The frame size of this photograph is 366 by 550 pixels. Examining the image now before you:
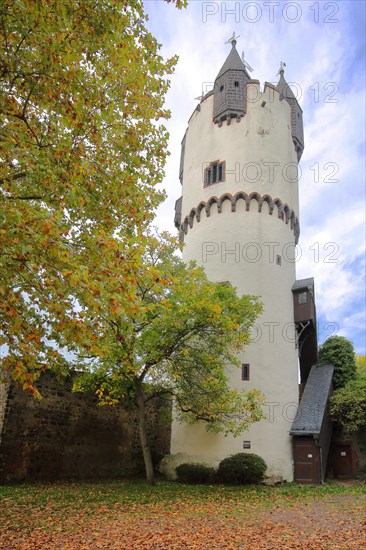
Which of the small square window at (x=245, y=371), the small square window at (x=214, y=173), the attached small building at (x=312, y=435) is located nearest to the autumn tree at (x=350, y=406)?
the attached small building at (x=312, y=435)

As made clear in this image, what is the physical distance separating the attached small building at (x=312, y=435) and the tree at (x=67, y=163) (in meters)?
13.9

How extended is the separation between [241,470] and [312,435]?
3467 millimetres

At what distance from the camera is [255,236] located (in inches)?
877

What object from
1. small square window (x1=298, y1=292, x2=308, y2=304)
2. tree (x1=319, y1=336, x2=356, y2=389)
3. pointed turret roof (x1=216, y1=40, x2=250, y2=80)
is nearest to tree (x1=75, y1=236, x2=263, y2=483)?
small square window (x1=298, y1=292, x2=308, y2=304)

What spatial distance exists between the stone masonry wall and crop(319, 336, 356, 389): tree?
9.30 m

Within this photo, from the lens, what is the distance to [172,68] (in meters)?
10.2

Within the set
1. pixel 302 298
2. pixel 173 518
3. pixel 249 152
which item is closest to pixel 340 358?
pixel 302 298

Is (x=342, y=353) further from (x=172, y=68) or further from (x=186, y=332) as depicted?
(x=172, y=68)

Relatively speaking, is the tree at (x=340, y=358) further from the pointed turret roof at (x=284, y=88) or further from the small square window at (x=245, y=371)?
the pointed turret roof at (x=284, y=88)

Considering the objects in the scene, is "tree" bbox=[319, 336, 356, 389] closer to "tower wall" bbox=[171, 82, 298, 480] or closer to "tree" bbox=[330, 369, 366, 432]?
"tree" bbox=[330, 369, 366, 432]

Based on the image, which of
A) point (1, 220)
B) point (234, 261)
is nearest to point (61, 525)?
point (1, 220)

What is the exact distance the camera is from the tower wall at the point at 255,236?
1972cm

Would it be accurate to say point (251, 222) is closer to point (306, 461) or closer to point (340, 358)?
point (340, 358)

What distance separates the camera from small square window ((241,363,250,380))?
20.0 metres
